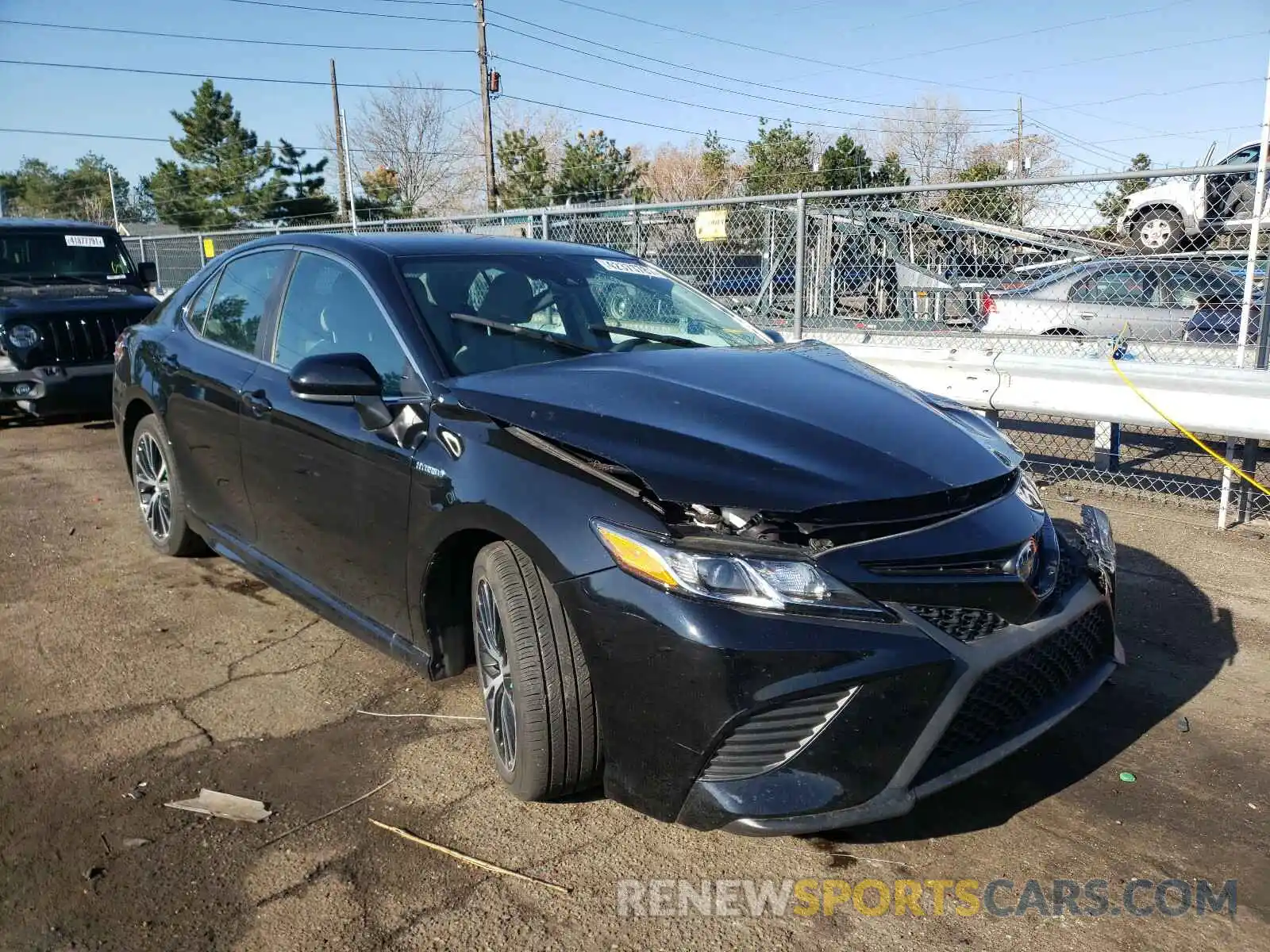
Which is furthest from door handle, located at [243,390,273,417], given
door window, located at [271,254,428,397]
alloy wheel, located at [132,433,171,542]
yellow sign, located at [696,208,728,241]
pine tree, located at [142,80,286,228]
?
pine tree, located at [142,80,286,228]

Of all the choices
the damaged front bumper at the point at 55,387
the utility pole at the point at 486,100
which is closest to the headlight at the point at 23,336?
the damaged front bumper at the point at 55,387

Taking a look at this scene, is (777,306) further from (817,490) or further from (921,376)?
(817,490)

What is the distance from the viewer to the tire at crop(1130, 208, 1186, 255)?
8.62m

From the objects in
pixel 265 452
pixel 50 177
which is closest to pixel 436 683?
pixel 265 452

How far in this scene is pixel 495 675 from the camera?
2891mm

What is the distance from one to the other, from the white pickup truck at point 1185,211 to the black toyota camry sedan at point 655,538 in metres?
5.94

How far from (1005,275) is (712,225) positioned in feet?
8.61

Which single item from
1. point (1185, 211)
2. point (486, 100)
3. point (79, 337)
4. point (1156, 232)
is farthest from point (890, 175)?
point (79, 337)

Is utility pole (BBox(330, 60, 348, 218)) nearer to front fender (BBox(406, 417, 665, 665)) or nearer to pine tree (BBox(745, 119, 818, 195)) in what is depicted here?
pine tree (BBox(745, 119, 818, 195))

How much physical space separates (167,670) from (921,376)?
4.79 m

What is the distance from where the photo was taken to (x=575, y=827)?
2775mm

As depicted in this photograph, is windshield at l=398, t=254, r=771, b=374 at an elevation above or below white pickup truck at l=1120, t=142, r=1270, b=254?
below

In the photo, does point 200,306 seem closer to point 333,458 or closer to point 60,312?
point 333,458

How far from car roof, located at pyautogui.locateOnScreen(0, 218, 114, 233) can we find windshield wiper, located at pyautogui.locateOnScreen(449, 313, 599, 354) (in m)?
7.73
